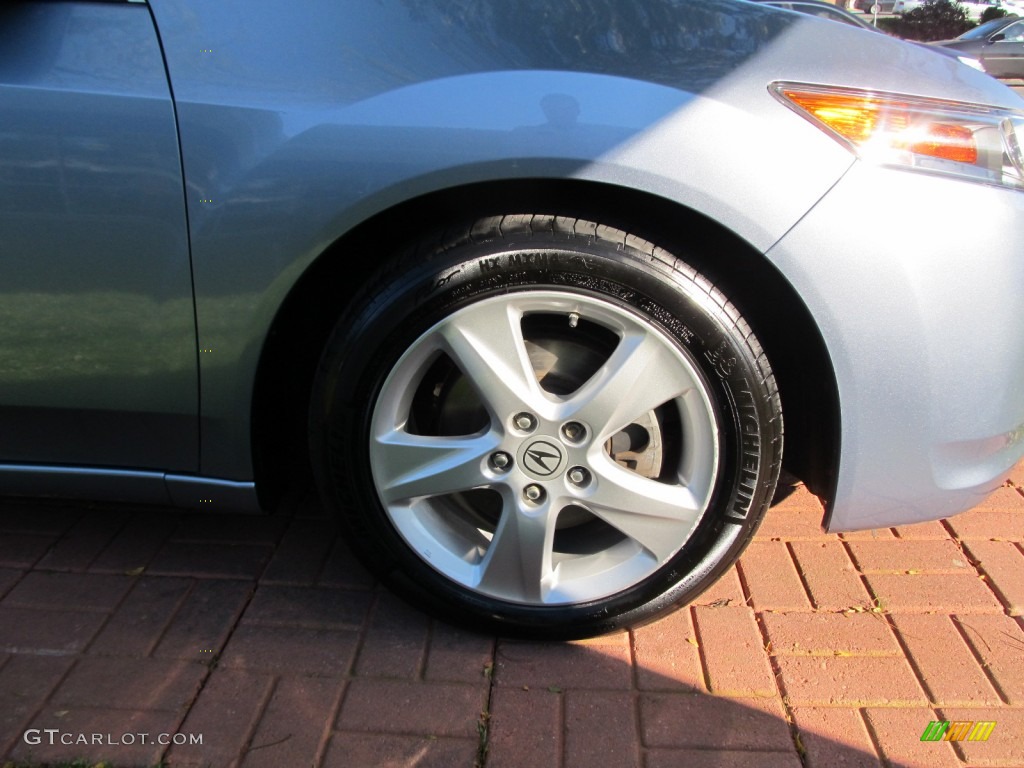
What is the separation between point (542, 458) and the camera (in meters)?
1.77

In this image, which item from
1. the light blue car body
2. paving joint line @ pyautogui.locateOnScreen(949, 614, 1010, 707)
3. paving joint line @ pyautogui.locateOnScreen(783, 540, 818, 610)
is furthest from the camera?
paving joint line @ pyautogui.locateOnScreen(783, 540, 818, 610)

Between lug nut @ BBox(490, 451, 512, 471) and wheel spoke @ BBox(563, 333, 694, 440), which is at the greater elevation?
wheel spoke @ BBox(563, 333, 694, 440)

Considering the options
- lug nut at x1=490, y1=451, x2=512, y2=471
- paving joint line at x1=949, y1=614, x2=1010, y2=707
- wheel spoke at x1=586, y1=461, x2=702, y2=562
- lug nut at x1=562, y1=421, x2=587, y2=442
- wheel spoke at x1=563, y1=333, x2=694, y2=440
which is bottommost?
paving joint line at x1=949, y1=614, x2=1010, y2=707

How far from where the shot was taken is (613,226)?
1722 mm

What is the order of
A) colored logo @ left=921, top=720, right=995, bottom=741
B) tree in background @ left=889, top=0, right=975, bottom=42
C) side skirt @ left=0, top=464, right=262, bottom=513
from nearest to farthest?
1. colored logo @ left=921, top=720, right=995, bottom=741
2. side skirt @ left=0, top=464, right=262, bottom=513
3. tree in background @ left=889, top=0, right=975, bottom=42

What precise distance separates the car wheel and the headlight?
381 mm

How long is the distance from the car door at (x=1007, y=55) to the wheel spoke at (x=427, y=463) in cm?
1563

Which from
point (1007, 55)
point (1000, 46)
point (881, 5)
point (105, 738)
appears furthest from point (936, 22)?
point (105, 738)

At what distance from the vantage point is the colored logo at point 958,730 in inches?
66.8

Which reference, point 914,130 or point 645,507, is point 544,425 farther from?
point 914,130

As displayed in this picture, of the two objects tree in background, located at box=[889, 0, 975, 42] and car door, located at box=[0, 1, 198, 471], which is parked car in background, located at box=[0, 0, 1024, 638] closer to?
car door, located at box=[0, 1, 198, 471]

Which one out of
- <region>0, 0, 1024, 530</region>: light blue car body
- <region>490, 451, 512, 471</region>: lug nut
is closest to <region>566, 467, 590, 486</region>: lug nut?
<region>490, 451, 512, 471</region>: lug nut

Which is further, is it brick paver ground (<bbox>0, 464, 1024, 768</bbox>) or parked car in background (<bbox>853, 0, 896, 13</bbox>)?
parked car in background (<bbox>853, 0, 896, 13</bbox>)

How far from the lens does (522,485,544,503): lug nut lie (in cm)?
180
